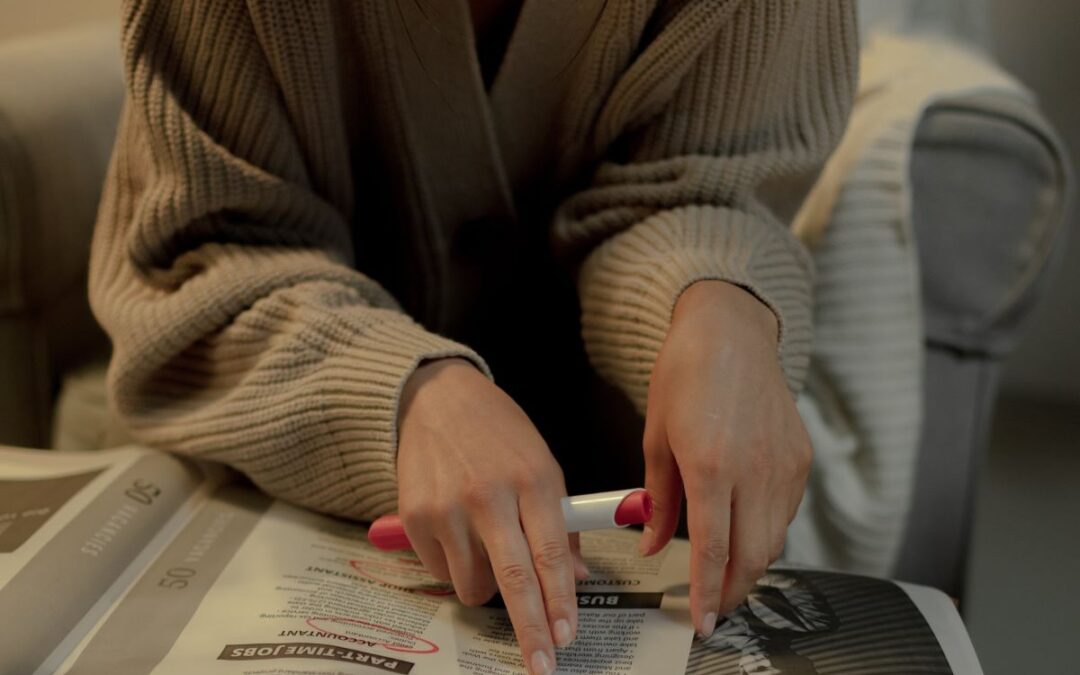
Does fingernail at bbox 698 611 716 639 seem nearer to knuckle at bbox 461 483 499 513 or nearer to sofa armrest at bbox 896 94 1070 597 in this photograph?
knuckle at bbox 461 483 499 513

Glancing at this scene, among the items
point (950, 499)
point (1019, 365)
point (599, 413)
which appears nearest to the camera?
Answer: point (599, 413)

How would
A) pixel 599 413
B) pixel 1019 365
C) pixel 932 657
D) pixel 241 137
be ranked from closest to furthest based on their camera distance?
pixel 932 657 → pixel 241 137 → pixel 599 413 → pixel 1019 365

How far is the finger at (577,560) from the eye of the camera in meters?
0.38

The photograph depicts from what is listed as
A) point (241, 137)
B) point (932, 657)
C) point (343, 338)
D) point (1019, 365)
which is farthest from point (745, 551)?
point (1019, 365)

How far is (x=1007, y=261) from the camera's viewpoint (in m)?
0.65

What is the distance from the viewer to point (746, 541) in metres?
0.37

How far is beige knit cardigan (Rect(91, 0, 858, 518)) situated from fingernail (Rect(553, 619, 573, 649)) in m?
0.10

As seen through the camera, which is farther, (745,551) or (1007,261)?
(1007,261)

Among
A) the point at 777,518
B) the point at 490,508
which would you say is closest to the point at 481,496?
the point at 490,508

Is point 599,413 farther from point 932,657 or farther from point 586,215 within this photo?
point 932,657

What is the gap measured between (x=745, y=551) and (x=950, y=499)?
37 centimetres

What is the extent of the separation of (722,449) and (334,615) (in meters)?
0.15

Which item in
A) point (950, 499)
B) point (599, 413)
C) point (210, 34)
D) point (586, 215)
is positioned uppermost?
point (210, 34)

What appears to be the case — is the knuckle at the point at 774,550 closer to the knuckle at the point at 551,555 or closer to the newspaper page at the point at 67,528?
the knuckle at the point at 551,555
